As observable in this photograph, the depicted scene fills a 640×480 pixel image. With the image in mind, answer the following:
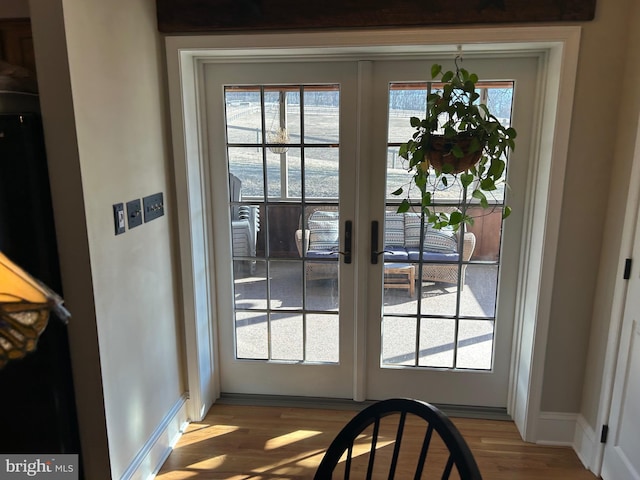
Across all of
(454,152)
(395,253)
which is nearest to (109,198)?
(454,152)

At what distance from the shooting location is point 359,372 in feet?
8.69

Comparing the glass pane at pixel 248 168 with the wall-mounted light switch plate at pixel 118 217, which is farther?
the glass pane at pixel 248 168

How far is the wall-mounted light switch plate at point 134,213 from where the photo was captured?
74.9 inches

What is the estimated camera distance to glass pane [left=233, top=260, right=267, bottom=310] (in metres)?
2.62

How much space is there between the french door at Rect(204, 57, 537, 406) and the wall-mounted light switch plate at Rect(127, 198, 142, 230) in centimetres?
59

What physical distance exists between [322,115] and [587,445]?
205cm

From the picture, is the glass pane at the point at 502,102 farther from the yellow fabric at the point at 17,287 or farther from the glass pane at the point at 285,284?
the yellow fabric at the point at 17,287

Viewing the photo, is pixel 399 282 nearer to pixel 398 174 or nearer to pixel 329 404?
pixel 398 174

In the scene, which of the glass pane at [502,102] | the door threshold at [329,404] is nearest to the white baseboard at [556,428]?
the door threshold at [329,404]

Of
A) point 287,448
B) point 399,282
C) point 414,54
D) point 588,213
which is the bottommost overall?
point 287,448

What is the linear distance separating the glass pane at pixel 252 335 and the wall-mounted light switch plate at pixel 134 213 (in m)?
0.93

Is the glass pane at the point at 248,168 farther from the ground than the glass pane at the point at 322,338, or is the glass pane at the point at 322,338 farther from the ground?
the glass pane at the point at 248,168

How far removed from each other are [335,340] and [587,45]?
187 centimetres

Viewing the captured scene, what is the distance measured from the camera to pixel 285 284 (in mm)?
2617
